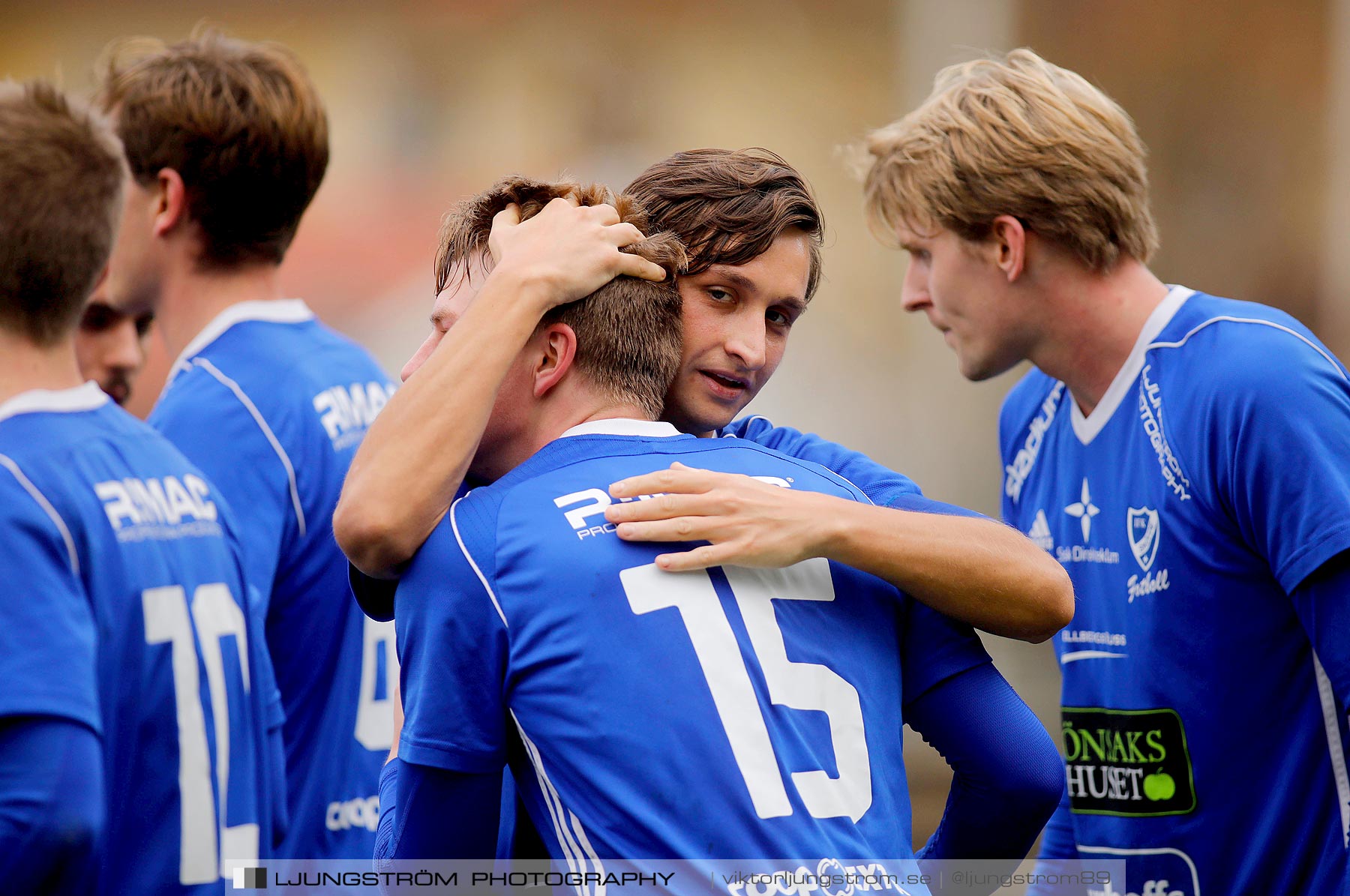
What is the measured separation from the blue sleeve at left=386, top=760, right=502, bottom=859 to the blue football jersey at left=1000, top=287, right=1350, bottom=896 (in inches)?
64.6

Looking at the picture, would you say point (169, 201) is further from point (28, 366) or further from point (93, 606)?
point (93, 606)

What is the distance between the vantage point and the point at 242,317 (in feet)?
11.6

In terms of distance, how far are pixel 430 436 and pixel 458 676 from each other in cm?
37

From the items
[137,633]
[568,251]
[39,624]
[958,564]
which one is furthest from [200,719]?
[958,564]

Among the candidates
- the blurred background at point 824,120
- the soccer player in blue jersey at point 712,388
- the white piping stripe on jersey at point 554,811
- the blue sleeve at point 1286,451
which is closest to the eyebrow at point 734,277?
the soccer player in blue jersey at point 712,388

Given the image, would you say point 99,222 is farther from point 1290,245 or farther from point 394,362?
point 1290,245

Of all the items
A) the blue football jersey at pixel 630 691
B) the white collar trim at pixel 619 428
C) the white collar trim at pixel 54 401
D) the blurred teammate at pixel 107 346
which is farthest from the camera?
the blurred teammate at pixel 107 346

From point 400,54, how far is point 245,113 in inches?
238

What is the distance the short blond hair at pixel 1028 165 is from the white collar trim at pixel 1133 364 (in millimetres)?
179

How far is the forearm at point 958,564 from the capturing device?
76.0 inches

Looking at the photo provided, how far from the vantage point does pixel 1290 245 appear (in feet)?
28.7

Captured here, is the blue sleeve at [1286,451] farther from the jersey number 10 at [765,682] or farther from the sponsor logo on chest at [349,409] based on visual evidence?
the sponsor logo on chest at [349,409]

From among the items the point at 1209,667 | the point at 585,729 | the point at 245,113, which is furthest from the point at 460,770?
the point at 245,113

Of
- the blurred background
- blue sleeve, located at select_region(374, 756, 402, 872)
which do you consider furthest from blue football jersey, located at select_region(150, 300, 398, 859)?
the blurred background
